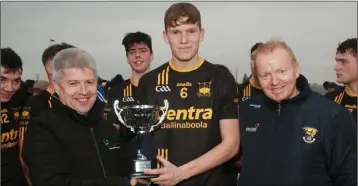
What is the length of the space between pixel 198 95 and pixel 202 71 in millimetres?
215

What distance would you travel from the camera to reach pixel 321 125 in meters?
2.81

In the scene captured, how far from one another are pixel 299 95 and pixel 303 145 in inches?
14.1

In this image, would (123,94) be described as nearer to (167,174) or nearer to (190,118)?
(190,118)

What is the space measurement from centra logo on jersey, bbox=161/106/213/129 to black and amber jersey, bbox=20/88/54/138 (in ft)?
6.17

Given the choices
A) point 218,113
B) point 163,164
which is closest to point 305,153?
point 218,113

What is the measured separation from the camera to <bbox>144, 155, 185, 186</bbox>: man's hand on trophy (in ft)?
10.2

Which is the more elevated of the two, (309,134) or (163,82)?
(163,82)

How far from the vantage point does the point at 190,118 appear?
3.34m

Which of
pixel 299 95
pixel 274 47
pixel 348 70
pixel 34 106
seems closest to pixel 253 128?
pixel 299 95

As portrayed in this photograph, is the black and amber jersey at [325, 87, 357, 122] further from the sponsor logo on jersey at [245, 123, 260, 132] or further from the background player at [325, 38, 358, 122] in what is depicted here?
the sponsor logo on jersey at [245, 123, 260, 132]

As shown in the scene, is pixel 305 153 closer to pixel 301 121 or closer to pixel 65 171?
pixel 301 121

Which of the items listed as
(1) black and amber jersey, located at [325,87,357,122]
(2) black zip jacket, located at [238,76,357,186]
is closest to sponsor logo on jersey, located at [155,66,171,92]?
(2) black zip jacket, located at [238,76,357,186]

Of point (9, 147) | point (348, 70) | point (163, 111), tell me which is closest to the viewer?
point (163, 111)

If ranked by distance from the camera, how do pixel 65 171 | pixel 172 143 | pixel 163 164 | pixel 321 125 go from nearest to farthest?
pixel 65 171 → pixel 321 125 → pixel 163 164 → pixel 172 143
